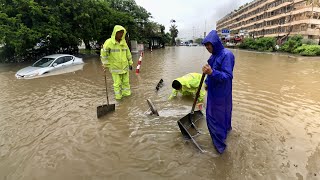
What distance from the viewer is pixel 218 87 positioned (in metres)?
3.37

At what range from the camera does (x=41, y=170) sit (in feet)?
10.7

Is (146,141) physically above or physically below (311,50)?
below

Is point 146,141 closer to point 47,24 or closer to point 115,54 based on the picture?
point 115,54

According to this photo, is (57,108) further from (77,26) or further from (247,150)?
(77,26)

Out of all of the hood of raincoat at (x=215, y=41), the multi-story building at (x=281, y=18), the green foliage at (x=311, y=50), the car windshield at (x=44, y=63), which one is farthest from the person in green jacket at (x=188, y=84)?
the multi-story building at (x=281, y=18)

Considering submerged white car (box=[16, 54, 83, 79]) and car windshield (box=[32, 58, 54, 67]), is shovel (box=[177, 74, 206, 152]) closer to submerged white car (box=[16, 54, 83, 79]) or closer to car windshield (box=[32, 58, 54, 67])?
submerged white car (box=[16, 54, 83, 79])

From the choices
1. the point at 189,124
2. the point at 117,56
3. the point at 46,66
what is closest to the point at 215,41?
the point at 189,124

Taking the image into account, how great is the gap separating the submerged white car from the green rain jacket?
248 inches

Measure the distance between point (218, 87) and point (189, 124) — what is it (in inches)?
47.8

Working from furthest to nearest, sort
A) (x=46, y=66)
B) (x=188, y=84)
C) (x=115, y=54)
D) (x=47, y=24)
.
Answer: (x=47, y=24), (x=46, y=66), (x=188, y=84), (x=115, y=54)

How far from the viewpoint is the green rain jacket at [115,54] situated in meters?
5.90

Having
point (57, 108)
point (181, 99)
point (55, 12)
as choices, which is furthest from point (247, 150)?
point (55, 12)

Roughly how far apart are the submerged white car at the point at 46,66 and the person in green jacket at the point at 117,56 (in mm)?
6262

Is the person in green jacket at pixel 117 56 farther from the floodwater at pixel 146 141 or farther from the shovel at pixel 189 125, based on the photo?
the shovel at pixel 189 125
